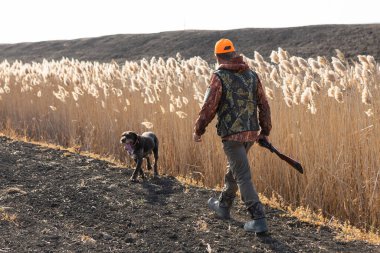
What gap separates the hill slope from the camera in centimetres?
2430

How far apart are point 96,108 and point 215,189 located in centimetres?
411

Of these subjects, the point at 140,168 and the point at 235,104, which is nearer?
the point at 235,104

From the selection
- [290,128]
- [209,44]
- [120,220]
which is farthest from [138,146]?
[209,44]

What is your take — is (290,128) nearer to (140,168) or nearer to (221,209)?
(221,209)

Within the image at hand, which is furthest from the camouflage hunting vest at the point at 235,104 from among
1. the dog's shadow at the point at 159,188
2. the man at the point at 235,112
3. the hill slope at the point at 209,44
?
the hill slope at the point at 209,44

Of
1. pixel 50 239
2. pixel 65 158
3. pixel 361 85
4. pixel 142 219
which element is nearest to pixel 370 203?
pixel 361 85

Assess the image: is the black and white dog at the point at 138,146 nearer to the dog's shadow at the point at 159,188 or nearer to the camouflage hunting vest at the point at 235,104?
the dog's shadow at the point at 159,188

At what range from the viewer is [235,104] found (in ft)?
16.0

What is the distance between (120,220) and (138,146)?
6.11 ft

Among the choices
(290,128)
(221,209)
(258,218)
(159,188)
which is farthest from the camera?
(159,188)

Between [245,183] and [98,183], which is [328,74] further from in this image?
[98,183]

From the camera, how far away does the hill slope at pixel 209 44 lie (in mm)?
24297

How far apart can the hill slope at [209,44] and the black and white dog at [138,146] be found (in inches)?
616

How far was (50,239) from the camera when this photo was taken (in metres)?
5.07
